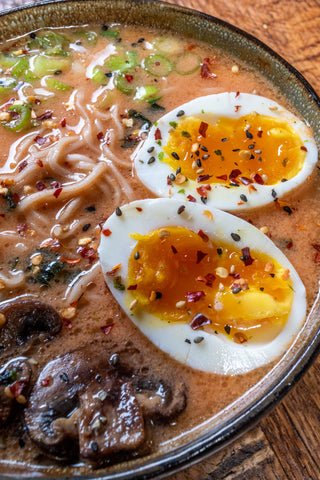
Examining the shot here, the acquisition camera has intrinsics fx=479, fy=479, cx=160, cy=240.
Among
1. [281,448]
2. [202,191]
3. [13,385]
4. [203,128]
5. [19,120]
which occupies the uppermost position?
[203,128]

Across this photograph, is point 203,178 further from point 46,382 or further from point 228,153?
point 46,382

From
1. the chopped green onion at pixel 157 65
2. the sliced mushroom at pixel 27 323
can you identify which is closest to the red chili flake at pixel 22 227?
the sliced mushroom at pixel 27 323

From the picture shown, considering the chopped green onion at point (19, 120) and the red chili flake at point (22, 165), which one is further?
the chopped green onion at point (19, 120)

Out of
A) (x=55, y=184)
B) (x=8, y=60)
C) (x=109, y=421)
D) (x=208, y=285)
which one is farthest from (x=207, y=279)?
(x=8, y=60)

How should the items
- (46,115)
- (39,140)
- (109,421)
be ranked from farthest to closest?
(46,115) → (39,140) → (109,421)

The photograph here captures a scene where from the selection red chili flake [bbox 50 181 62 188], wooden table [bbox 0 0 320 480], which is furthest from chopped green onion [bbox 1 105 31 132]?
wooden table [bbox 0 0 320 480]

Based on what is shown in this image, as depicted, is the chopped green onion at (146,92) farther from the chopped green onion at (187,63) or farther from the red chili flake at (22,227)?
the red chili flake at (22,227)
